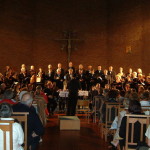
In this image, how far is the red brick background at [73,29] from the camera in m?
16.0

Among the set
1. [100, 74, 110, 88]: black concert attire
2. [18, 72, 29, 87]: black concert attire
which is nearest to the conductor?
[18, 72, 29, 87]: black concert attire

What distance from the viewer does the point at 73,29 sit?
1766 cm

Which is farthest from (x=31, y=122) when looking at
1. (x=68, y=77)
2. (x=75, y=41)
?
(x=75, y=41)

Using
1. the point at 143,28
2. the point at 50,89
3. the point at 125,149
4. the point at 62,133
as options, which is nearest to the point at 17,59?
the point at 50,89

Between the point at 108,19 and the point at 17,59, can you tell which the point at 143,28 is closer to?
the point at 108,19

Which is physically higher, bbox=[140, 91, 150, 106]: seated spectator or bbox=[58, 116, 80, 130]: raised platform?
bbox=[140, 91, 150, 106]: seated spectator

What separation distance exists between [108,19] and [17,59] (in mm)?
6029

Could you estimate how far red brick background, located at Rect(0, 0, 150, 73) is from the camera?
52.6 ft

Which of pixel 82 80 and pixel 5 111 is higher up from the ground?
pixel 5 111

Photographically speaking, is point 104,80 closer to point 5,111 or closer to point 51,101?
point 51,101

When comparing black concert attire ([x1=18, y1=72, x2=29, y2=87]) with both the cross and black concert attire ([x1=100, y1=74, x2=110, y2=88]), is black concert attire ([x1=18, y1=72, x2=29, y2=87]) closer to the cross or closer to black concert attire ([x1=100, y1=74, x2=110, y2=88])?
black concert attire ([x1=100, y1=74, x2=110, y2=88])

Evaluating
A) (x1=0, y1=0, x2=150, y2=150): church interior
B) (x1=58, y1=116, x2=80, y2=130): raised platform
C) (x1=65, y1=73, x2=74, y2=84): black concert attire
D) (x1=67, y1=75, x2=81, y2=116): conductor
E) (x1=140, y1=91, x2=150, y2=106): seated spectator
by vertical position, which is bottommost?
(x1=58, y1=116, x2=80, y2=130): raised platform

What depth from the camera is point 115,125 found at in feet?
17.1

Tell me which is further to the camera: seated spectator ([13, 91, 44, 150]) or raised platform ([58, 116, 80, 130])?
raised platform ([58, 116, 80, 130])
